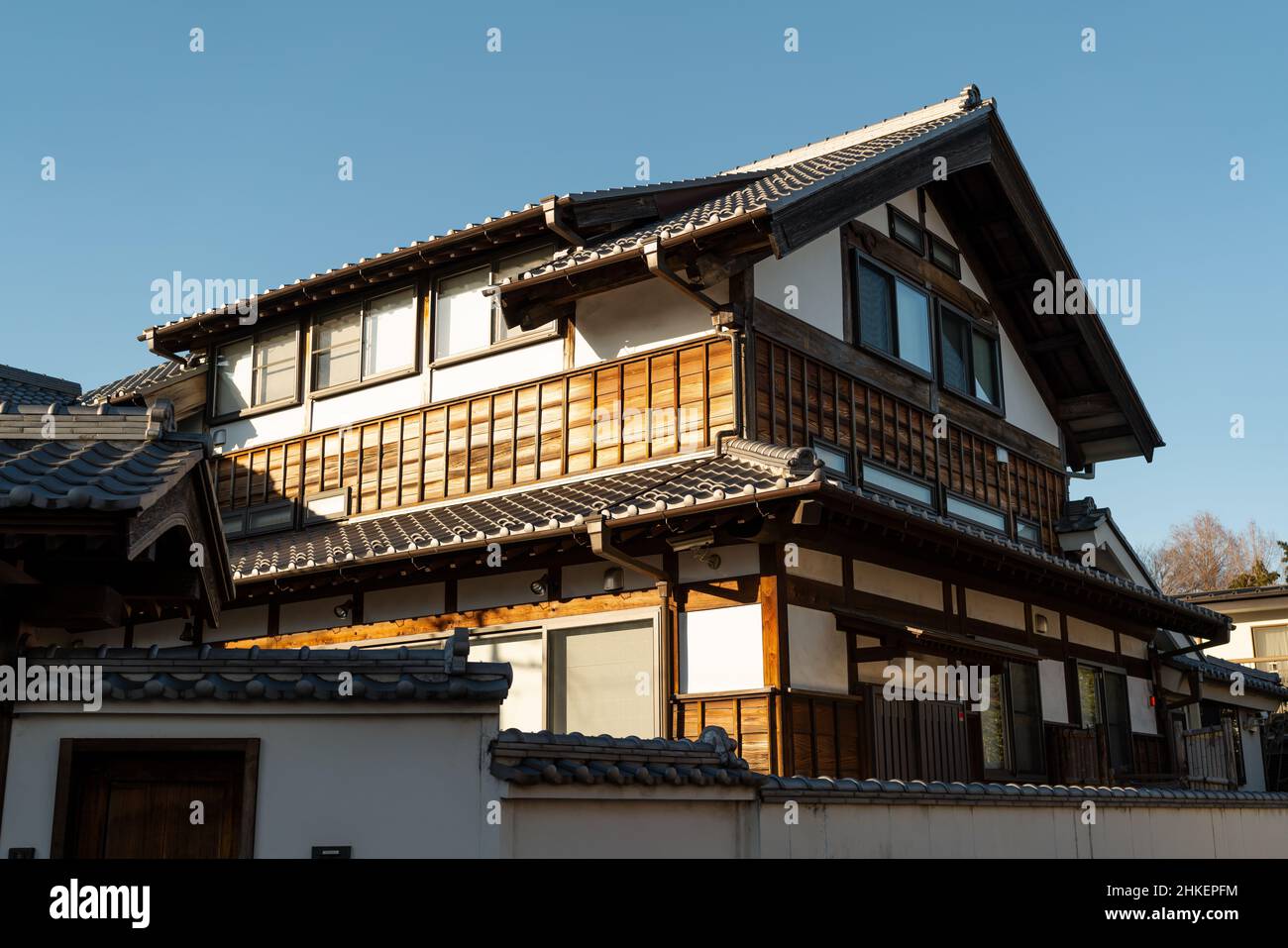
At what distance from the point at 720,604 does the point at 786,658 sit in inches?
34.3

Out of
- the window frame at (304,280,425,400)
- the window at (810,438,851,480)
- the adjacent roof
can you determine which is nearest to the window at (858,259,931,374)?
the window at (810,438,851,480)

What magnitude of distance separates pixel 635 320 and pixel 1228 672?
14.1 meters

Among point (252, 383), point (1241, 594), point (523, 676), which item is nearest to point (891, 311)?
point (523, 676)

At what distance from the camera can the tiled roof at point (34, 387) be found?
683 inches

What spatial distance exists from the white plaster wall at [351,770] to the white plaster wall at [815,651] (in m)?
5.40

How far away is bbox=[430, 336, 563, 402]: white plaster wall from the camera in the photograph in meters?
15.1

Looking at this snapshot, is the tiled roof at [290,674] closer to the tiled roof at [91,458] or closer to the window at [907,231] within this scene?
the tiled roof at [91,458]

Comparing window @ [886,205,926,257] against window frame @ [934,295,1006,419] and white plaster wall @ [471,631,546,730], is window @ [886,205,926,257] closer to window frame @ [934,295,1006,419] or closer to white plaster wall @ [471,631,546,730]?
window frame @ [934,295,1006,419]

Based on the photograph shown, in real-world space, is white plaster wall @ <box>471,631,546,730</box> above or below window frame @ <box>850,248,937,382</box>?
below

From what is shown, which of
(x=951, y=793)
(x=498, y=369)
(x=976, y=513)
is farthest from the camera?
(x=976, y=513)

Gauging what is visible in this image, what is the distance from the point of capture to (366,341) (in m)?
17.0

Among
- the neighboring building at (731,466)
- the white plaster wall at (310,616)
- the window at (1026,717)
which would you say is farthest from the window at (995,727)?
the white plaster wall at (310,616)

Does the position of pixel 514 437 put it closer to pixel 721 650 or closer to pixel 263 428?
pixel 721 650

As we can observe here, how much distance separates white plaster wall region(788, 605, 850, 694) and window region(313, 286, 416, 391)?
21.8ft
